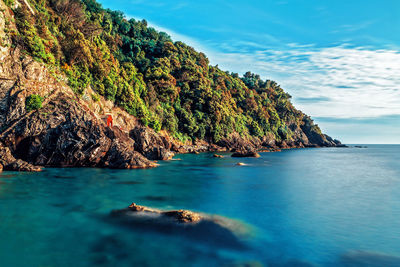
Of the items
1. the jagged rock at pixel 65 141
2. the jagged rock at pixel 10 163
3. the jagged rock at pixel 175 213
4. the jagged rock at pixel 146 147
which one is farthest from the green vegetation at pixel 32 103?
the jagged rock at pixel 175 213

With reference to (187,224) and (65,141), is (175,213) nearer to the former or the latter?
(187,224)

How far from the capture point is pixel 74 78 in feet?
108

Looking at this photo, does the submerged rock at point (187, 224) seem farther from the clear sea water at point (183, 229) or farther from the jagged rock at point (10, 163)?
the jagged rock at point (10, 163)

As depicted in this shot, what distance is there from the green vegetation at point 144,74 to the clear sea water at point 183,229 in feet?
61.6

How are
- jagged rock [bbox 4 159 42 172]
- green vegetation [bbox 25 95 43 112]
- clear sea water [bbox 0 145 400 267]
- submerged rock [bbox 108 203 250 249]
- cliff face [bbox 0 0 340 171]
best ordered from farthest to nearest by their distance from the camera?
green vegetation [bbox 25 95 43 112]
cliff face [bbox 0 0 340 171]
jagged rock [bbox 4 159 42 172]
submerged rock [bbox 108 203 250 249]
clear sea water [bbox 0 145 400 267]

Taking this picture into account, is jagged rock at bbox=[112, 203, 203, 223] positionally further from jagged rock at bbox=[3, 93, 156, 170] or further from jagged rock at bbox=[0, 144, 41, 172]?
jagged rock at bbox=[0, 144, 41, 172]

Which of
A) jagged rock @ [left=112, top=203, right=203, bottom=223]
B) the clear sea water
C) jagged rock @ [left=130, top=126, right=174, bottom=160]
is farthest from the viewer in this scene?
jagged rock @ [left=130, top=126, right=174, bottom=160]

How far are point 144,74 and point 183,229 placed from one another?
56.1 metres

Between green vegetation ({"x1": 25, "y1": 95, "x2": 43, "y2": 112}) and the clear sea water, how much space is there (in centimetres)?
727

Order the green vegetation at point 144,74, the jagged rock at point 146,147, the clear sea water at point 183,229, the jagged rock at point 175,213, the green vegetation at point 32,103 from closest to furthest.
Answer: the clear sea water at point 183,229 → the jagged rock at point 175,213 → the green vegetation at point 32,103 → the green vegetation at point 144,74 → the jagged rock at point 146,147

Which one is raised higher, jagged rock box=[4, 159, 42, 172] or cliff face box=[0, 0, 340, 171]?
cliff face box=[0, 0, 340, 171]

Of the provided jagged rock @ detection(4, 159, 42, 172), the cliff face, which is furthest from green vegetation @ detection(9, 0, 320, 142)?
jagged rock @ detection(4, 159, 42, 172)

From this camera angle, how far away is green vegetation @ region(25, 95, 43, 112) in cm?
2489

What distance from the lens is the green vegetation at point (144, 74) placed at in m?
33.8
